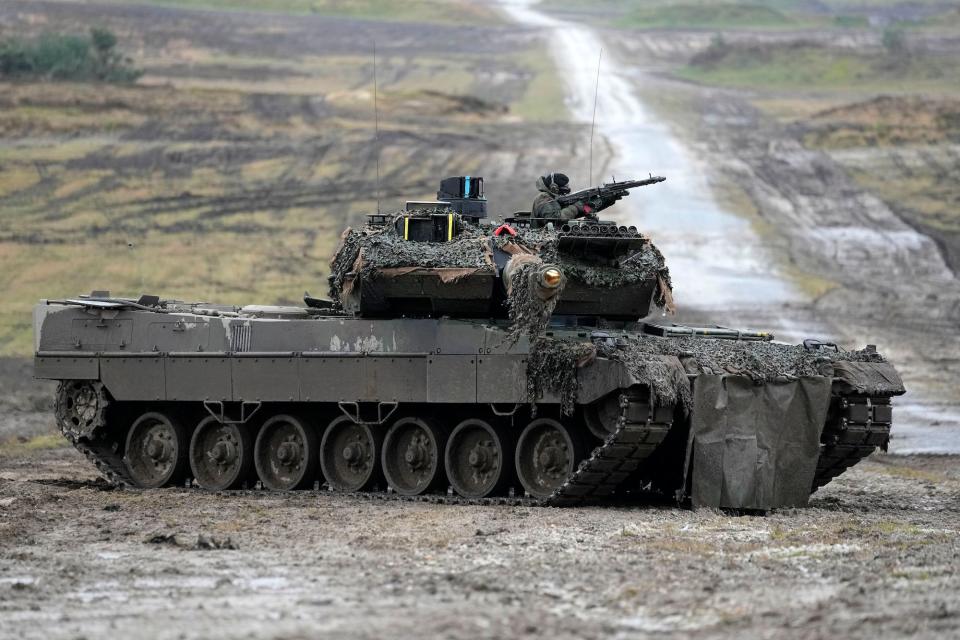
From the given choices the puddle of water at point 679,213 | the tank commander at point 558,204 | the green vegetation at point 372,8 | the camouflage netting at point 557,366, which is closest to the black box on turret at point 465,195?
the tank commander at point 558,204

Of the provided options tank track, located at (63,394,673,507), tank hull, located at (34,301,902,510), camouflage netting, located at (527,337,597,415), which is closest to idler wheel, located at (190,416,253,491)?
tank hull, located at (34,301,902,510)

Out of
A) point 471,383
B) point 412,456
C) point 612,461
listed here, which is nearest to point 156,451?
point 412,456

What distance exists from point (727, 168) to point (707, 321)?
1636cm

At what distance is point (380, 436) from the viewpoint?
19750mm

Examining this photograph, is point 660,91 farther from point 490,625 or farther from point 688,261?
point 490,625

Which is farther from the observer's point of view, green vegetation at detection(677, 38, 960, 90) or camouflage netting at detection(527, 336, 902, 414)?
green vegetation at detection(677, 38, 960, 90)

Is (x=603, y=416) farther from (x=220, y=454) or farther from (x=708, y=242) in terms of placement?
(x=708, y=242)

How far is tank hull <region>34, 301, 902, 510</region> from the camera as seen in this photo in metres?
17.5

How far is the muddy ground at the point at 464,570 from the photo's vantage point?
10.6 meters

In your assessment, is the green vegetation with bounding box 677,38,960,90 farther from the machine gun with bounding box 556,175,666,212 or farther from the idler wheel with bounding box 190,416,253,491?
the idler wheel with bounding box 190,416,253,491

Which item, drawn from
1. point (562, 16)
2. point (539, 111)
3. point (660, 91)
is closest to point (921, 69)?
point (660, 91)

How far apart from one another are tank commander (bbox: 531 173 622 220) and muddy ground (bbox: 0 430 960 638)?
3925 mm

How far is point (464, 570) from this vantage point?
12.8 m

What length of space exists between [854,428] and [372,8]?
74253 mm
